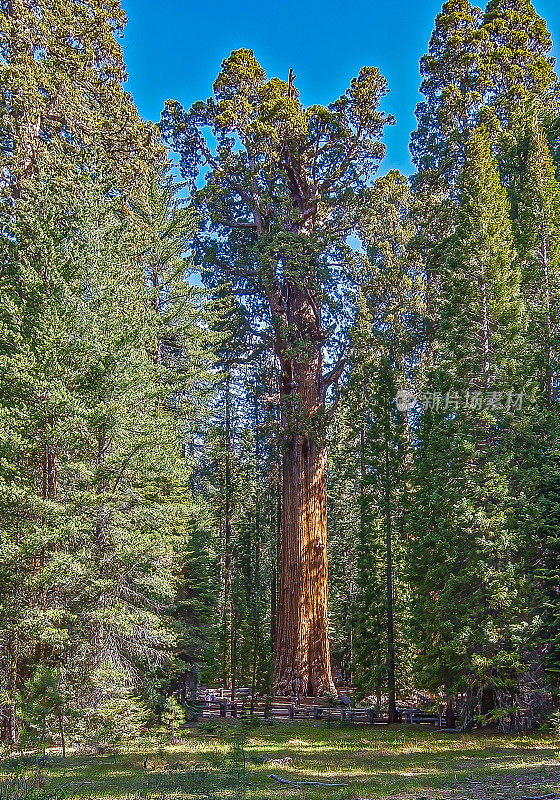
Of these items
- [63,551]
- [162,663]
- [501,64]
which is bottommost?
[162,663]

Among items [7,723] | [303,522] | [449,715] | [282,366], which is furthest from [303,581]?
[7,723]

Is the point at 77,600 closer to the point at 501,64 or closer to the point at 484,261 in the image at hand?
the point at 484,261

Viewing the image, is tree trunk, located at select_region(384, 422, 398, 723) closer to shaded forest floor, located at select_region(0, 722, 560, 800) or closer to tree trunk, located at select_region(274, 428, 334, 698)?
shaded forest floor, located at select_region(0, 722, 560, 800)

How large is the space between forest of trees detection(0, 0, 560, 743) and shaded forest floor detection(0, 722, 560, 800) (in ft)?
4.87

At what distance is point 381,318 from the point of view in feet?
75.8

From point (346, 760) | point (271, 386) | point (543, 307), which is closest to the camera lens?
point (346, 760)

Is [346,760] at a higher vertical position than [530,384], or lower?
lower

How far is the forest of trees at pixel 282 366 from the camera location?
49.7 feet

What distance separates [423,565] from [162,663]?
7259mm

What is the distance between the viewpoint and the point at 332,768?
39.7 ft

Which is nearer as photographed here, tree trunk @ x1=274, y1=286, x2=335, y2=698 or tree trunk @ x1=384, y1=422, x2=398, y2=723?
tree trunk @ x1=384, y1=422, x2=398, y2=723

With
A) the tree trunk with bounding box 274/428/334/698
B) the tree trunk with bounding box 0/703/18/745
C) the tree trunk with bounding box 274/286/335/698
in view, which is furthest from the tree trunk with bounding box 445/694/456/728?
the tree trunk with bounding box 0/703/18/745

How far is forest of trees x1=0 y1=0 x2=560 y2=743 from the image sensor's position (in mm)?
15148

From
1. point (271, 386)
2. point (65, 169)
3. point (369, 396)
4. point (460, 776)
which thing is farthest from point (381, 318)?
point (460, 776)
